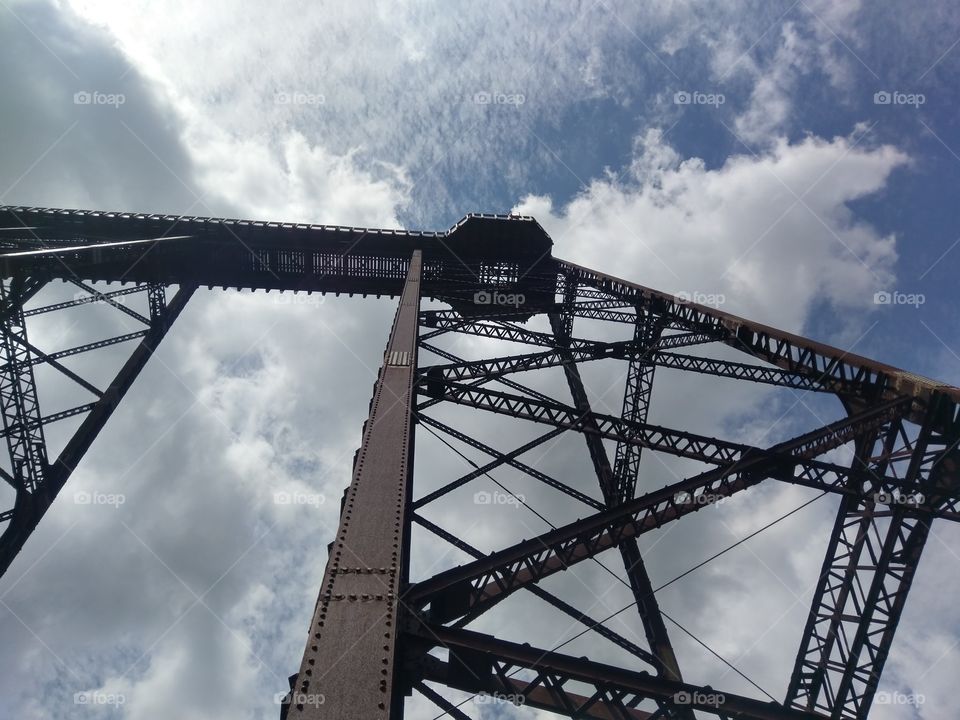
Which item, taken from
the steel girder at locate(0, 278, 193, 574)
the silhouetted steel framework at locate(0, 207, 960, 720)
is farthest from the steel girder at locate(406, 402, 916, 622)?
the steel girder at locate(0, 278, 193, 574)

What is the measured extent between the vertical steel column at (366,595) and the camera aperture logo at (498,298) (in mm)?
9414

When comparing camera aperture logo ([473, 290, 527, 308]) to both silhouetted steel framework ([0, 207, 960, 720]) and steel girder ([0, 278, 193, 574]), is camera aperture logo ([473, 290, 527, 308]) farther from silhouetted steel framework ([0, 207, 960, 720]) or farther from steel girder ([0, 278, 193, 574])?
steel girder ([0, 278, 193, 574])

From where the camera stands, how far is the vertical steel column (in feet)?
10.8

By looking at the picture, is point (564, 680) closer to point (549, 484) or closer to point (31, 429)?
point (549, 484)

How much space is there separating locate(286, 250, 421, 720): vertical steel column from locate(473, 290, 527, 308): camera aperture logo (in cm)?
941

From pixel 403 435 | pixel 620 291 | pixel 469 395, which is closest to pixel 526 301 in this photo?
pixel 620 291

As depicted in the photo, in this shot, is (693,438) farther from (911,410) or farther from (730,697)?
(730,697)

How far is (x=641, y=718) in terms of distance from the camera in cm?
502

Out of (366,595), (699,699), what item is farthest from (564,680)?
(366,595)

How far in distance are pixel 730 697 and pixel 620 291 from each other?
9.47m

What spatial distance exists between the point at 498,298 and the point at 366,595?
12.3 m

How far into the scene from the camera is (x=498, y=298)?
51.9 feet

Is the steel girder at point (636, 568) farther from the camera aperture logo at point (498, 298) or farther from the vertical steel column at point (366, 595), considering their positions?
the camera aperture logo at point (498, 298)

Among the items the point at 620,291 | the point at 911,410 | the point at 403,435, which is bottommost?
the point at 403,435
